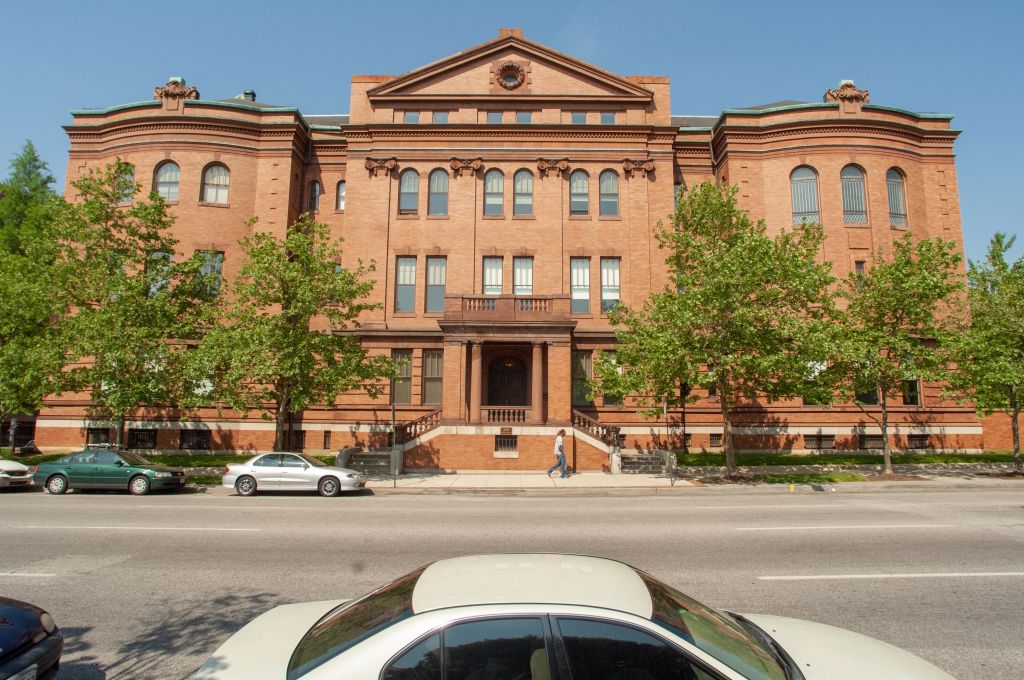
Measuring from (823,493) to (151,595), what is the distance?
18.2m

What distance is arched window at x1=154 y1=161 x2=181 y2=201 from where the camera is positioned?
30531 millimetres

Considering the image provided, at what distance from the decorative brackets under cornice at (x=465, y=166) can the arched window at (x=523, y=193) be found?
2.11m

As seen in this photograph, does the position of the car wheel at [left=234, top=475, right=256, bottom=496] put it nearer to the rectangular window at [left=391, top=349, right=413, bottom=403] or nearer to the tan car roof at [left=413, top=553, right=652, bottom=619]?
the rectangular window at [left=391, top=349, right=413, bottom=403]

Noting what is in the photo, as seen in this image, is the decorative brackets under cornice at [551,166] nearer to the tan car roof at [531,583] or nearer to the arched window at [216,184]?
the arched window at [216,184]

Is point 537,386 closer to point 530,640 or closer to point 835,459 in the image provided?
point 835,459

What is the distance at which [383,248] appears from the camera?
3005cm

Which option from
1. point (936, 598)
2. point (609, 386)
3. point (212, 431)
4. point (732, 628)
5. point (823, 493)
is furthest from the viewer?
point (212, 431)

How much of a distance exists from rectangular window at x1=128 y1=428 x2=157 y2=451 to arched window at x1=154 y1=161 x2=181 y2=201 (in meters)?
12.3

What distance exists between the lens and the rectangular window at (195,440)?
28.3 metres

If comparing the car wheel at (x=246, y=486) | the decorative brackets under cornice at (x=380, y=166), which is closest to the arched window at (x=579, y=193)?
the decorative brackets under cornice at (x=380, y=166)

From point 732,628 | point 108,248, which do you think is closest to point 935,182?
point 732,628

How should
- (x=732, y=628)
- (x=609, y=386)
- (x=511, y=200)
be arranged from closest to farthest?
(x=732, y=628), (x=609, y=386), (x=511, y=200)

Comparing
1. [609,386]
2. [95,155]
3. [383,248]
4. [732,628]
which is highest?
[95,155]

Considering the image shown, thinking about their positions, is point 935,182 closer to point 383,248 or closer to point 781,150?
point 781,150
